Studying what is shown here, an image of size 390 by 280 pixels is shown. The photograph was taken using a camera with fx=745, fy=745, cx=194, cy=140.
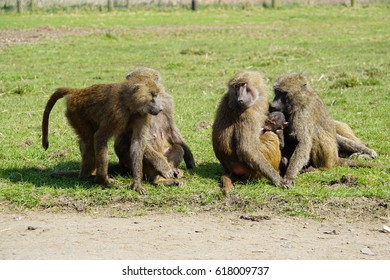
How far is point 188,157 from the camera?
330 inches

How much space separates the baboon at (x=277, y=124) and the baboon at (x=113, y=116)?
4.10 ft

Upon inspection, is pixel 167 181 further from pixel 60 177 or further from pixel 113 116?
pixel 60 177

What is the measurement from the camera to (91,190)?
7.61 meters

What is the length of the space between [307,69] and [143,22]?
13.0 meters

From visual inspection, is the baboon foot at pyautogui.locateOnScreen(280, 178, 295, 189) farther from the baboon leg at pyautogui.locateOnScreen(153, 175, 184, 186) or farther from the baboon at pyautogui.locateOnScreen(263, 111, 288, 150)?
the baboon leg at pyautogui.locateOnScreen(153, 175, 184, 186)

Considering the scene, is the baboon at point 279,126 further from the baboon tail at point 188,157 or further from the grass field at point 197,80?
the baboon tail at point 188,157

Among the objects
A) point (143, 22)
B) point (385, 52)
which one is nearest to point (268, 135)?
point (385, 52)

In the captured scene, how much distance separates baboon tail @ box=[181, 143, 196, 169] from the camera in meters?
8.35

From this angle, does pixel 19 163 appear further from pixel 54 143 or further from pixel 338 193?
pixel 338 193

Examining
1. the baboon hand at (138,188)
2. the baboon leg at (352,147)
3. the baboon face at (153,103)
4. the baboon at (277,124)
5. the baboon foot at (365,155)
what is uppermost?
the baboon face at (153,103)

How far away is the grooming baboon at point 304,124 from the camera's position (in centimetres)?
810

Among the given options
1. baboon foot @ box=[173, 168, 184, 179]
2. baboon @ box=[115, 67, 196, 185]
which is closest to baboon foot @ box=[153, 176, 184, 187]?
baboon @ box=[115, 67, 196, 185]

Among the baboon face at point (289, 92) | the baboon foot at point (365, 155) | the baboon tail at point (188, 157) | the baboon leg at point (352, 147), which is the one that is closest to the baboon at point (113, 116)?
the baboon tail at point (188, 157)

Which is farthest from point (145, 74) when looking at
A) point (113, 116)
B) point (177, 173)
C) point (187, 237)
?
point (187, 237)
